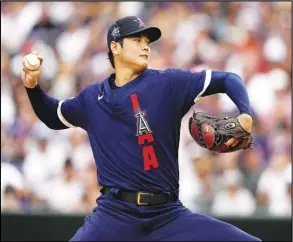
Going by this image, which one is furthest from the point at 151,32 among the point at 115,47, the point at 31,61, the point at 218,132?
the point at 218,132

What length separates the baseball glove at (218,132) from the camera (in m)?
3.84

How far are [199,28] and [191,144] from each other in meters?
2.01

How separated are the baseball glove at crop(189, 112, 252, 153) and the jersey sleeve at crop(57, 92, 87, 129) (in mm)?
870

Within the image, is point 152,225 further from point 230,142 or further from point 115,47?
point 115,47

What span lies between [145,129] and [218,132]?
0.51m

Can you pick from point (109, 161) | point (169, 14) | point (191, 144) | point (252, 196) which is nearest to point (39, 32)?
point (169, 14)

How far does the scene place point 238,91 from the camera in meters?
3.97

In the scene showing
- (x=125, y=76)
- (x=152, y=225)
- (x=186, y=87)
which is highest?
(x=125, y=76)

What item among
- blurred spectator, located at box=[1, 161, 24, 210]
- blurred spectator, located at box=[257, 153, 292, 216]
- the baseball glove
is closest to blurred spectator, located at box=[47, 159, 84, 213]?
blurred spectator, located at box=[1, 161, 24, 210]

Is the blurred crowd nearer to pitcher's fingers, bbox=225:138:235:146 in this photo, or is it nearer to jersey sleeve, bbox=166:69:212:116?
jersey sleeve, bbox=166:69:212:116

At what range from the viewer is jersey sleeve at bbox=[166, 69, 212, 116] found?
4.18 meters

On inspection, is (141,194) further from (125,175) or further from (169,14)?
(169,14)

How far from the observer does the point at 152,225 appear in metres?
4.06

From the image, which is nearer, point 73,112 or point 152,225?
point 152,225
